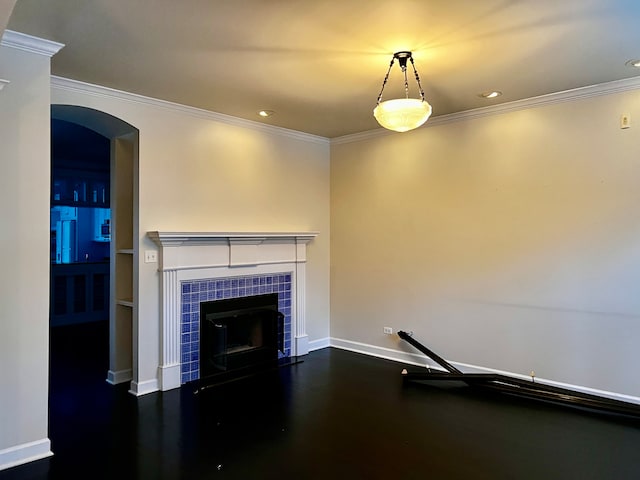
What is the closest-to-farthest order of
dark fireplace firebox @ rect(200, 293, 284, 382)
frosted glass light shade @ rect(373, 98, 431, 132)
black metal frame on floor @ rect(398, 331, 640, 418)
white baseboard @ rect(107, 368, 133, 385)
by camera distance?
frosted glass light shade @ rect(373, 98, 431, 132) < black metal frame on floor @ rect(398, 331, 640, 418) < white baseboard @ rect(107, 368, 133, 385) < dark fireplace firebox @ rect(200, 293, 284, 382)

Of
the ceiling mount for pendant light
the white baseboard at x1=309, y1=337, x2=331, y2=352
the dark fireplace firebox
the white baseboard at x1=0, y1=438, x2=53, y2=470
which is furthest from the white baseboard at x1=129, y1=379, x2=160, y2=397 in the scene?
the ceiling mount for pendant light

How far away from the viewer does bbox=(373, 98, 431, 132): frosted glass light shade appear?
9.46 feet

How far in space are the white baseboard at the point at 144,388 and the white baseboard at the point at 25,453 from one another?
1064 millimetres

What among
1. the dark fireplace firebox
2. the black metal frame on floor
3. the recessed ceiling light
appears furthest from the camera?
the dark fireplace firebox

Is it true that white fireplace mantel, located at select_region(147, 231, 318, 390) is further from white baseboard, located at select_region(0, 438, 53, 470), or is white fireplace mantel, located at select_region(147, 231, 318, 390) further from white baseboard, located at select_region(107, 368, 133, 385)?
white baseboard, located at select_region(0, 438, 53, 470)

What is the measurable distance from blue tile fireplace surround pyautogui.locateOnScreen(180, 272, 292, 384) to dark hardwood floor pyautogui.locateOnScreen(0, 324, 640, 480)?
1.07 ft

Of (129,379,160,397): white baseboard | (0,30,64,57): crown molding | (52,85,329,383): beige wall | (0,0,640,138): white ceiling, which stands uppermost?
(0,0,640,138): white ceiling

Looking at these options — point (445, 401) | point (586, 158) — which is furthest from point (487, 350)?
point (586, 158)

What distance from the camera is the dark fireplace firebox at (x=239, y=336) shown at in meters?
4.34

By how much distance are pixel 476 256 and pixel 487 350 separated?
944mm

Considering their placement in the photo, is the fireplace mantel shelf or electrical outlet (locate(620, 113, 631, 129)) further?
the fireplace mantel shelf

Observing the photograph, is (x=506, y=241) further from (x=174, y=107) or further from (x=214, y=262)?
(x=174, y=107)

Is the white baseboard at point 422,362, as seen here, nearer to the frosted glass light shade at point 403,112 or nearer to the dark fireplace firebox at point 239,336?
the dark fireplace firebox at point 239,336

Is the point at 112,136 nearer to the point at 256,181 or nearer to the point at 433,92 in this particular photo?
the point at 256,181
